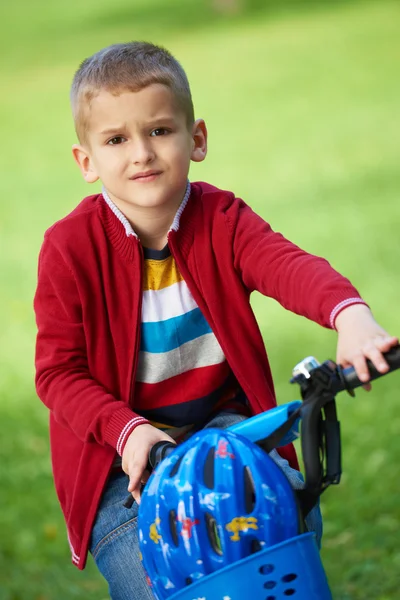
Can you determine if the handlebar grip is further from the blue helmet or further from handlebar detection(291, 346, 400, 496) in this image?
the blue helmet

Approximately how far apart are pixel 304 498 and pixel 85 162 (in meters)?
1.13

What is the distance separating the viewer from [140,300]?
2.58m

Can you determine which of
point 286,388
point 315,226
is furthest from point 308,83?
point 286,388

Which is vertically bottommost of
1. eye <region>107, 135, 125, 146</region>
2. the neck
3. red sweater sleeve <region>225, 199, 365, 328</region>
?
red sweater sleeve <region>225, 199, 365, 328</region>

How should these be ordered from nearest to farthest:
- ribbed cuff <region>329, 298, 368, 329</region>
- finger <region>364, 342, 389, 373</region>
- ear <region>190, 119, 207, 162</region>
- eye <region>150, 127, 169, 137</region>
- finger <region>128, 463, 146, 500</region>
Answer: finger <region>364, 342, 389, 373</region>
ribbed cuff <region>329, 298, 368, 329</region>
finger <region>128, 463, 146, 500</region>
eye <region>150, 127, 169, 137</region>
ear <region>190, 119, 207, 162</region>

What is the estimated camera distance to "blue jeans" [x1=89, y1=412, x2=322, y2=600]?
95.4 inches

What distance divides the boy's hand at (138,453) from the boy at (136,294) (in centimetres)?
13

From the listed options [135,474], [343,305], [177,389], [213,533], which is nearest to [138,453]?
[135,474]

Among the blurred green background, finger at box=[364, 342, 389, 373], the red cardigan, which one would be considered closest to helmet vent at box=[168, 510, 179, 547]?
finger at box=[364, 342, 389, 373]

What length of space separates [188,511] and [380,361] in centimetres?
46

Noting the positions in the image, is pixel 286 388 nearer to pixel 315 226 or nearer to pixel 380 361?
pixel 315 226

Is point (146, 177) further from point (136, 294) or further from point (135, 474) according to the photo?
point (135, 474)

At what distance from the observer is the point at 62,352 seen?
2592 mm

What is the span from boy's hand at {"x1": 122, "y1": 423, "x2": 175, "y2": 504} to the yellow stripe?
0.44 m
